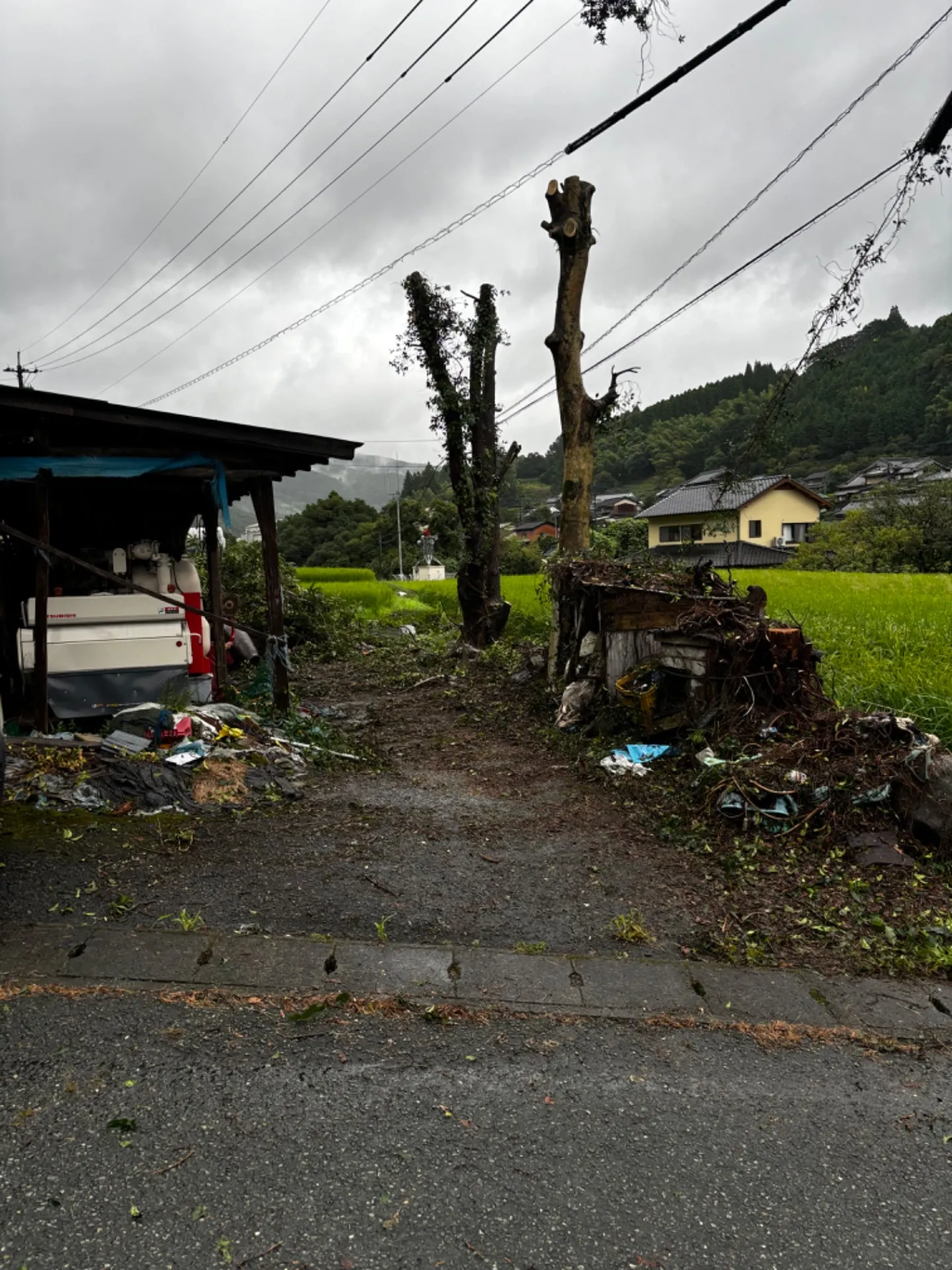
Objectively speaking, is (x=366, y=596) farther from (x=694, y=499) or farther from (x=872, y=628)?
(x=694, y=499)

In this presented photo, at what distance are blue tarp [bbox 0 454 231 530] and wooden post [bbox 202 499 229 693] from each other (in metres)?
1.67

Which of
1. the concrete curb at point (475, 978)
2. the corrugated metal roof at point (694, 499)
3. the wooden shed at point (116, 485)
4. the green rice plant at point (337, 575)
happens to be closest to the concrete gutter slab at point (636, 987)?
the concrete curb at point (475, 978)

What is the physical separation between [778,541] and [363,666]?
139 feet

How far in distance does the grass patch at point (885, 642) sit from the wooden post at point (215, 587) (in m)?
5.50

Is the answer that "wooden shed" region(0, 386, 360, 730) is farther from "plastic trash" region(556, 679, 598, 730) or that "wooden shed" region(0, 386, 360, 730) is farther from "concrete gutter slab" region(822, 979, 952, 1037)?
"concrete gutter slab" region(822, 979, 952, 1037)

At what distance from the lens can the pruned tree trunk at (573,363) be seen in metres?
10.2

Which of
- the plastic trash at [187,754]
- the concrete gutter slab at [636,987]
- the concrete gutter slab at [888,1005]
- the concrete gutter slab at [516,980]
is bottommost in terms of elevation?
the concrete gutter slab at [888,1005]

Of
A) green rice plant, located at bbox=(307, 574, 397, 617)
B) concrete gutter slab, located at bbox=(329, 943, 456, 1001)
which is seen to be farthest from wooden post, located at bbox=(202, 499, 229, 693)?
green rice plant, located at bbox=(307, 574, 397, 617)

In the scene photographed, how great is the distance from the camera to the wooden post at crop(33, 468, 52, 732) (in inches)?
250

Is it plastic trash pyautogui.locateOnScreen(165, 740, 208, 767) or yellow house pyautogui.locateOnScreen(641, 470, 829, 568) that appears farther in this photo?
yellow house pyautogui.locateOnScreen(641, 470, 829, 568)

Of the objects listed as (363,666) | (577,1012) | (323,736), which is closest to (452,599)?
(363,666)

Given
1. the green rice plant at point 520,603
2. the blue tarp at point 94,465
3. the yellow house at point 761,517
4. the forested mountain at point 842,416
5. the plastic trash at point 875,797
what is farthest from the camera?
the yellow house at point 761,517

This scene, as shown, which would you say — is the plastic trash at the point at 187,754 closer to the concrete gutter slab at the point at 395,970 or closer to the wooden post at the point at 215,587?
the wooden post at the point at 215,587

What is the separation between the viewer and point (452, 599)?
22.7 meters
